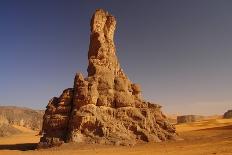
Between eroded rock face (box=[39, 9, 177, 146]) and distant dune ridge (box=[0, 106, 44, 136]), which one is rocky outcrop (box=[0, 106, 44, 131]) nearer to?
distant dune ridge (box=[0, 106, 44, 136])

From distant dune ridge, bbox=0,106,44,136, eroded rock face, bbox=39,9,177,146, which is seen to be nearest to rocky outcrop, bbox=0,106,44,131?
distant dune ridge, bbox=0,106,44,136

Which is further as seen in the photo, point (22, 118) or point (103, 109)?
point (22, 118)

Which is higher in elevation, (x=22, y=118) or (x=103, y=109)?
(x=22, y=118)

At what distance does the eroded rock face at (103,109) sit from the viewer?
25266 millimetres

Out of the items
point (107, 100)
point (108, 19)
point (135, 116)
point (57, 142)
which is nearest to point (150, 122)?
point (135, 116)

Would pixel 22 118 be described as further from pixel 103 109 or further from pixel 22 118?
pixel 103 109

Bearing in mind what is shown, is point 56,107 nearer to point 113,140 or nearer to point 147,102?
point 113,140

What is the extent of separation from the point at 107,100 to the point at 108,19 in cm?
763

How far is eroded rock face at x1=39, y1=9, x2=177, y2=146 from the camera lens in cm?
2527

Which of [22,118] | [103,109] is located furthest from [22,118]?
[103,109]

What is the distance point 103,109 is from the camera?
87.7 ft

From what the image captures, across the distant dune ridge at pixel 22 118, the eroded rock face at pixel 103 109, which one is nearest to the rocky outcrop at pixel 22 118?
the distant dune ridge at pixel 22 118

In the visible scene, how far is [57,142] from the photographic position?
25.0 meters

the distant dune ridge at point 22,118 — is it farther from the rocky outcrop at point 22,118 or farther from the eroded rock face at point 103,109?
the eroded rock face at point 103,109
